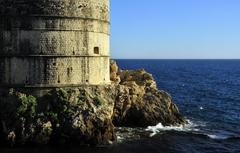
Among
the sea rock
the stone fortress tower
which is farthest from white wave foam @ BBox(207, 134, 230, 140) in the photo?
the stone fortress tower

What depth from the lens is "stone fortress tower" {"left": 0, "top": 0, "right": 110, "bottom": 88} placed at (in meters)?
32.2

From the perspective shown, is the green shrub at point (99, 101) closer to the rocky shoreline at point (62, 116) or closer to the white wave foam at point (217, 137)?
the rocky shoreline at point (62, 116)

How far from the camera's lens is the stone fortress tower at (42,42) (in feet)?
105

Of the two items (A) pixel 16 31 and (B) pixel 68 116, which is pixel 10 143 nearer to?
(B) pixel 68 116

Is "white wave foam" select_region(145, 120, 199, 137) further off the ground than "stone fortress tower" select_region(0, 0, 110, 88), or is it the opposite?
"stone fortress tower" select_region(0, 0, 110, 88)

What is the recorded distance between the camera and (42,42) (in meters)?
32.2

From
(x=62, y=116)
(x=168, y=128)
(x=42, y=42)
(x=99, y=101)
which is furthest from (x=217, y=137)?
(x=42, y=42)

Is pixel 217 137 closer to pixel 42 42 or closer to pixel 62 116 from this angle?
pixel 62 116

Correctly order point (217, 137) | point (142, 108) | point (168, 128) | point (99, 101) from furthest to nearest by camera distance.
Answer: point (142, 108), point (168, 128), point (217, 137), point (99, 101)

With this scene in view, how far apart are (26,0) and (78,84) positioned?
7.05 meters

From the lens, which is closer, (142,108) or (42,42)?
(42,42)

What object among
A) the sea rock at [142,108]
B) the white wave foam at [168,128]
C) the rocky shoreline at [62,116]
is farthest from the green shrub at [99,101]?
the white wave foam at [168,128]

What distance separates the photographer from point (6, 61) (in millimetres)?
32625

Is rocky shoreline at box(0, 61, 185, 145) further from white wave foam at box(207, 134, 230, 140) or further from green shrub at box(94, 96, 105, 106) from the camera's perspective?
white wave foam at box(207, 134, 230, 140)
